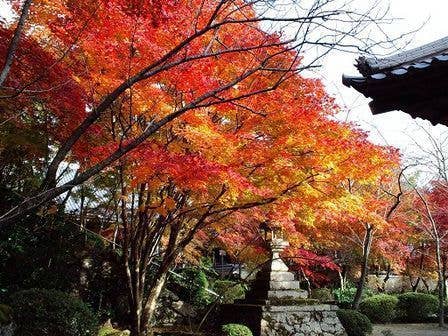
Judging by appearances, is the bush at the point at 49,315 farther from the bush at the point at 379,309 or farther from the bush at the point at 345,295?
the bush at the point at 345,295

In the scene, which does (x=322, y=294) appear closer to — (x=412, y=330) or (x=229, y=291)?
(x=412, y=330)

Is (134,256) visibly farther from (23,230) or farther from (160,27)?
(160,27)

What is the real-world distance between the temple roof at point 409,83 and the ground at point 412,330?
14.7 meters

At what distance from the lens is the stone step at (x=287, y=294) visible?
1375 centimetres

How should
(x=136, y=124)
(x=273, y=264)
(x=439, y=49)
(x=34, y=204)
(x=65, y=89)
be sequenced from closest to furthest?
(x=439, y=49) → (x=34, y=204) → (x=65, y=89) → (x=136, y=124) → (x=273, y=264)

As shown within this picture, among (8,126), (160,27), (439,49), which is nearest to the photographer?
(439,49)

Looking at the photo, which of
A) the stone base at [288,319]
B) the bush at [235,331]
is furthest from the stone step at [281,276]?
the bush at [235,331]

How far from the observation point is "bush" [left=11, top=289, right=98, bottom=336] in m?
8.80

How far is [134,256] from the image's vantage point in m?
11.1

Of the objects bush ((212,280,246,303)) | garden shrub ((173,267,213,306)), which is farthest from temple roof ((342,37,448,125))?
garden shrub ((173,267,213,306))

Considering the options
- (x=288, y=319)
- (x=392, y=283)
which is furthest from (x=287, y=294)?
(x=392, y=283)

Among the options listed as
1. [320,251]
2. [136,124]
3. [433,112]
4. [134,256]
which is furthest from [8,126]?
[320,251]

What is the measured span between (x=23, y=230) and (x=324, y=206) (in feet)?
30.3

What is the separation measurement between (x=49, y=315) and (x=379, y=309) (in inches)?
689
